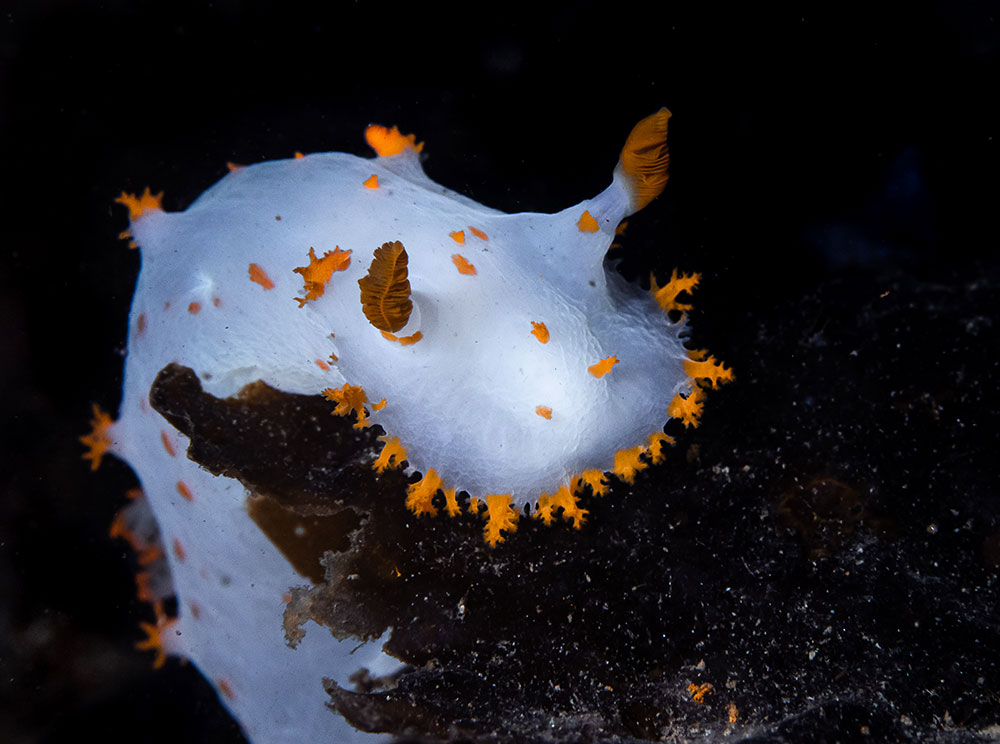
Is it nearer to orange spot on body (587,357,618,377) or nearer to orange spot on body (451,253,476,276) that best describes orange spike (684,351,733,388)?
orange spot on body (587,357,618,377)

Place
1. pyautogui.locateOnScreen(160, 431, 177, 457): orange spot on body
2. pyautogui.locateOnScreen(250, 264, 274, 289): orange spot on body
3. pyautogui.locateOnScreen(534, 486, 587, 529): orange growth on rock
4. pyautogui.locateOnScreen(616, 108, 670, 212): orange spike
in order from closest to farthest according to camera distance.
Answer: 1. pyautogui.locateOnScreen(616, 108, 670, 212): orange spike
2. pyautogui.locateOnScreen(534, 486, 587, 529): orange growth on rock
3. pyautogui.locateOnScreen(250, 264, 274, 289): orange spot on body
4. pyautogui.locateOnScreen(160, 431, 177, 457): orange spot on body

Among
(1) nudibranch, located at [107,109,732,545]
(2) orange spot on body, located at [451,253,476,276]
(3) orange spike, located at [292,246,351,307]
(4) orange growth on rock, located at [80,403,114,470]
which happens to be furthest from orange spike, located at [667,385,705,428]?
(4) orange growth on rock, located at [80,403,114,470]

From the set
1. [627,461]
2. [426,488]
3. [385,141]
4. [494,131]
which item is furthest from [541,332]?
[494,131]

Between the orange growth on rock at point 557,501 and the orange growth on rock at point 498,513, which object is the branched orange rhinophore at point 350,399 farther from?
the orange growth on rock at point 557,501

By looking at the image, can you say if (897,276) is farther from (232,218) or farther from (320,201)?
(232,218)

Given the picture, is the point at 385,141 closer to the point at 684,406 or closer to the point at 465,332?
the point at 465,332

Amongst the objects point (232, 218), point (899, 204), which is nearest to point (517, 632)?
point (232, 218)

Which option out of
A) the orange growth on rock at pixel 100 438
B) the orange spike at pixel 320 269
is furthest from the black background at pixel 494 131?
the orange spike at pixel 320 269
